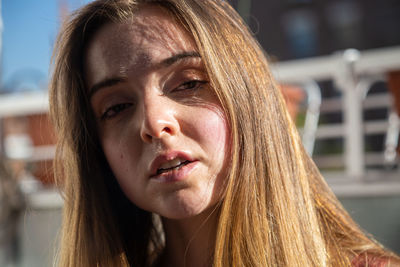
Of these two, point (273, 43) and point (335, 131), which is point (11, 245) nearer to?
point (335, 131)

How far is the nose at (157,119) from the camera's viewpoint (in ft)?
3.21

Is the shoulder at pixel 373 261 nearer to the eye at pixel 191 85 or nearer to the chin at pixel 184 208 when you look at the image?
the chin at pixel 184 208

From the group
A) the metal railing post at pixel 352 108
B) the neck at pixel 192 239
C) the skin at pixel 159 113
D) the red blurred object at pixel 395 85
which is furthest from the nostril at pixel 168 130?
the red blurred object at pixel 395 85

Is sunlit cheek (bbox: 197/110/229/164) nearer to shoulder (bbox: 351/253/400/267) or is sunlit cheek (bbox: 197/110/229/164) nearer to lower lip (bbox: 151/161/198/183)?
lower lip (bbox: 151/161/198/183)

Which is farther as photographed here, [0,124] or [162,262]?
[0,124]

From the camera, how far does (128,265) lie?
124 centimetres

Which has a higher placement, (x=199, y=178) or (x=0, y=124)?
(x=0, y=124)

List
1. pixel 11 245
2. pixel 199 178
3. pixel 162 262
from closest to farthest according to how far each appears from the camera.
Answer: pixel 199 178
pixel 162 262
pixel 11 245

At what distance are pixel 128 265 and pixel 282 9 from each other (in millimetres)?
3698

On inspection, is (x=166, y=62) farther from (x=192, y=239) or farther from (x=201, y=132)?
(x=192, y=239)

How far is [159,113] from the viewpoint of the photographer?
998 mm

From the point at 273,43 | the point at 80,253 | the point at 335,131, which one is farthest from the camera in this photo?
the point at 273,43

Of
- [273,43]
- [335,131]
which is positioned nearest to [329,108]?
[335,131]

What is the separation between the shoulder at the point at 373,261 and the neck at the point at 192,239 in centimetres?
34
